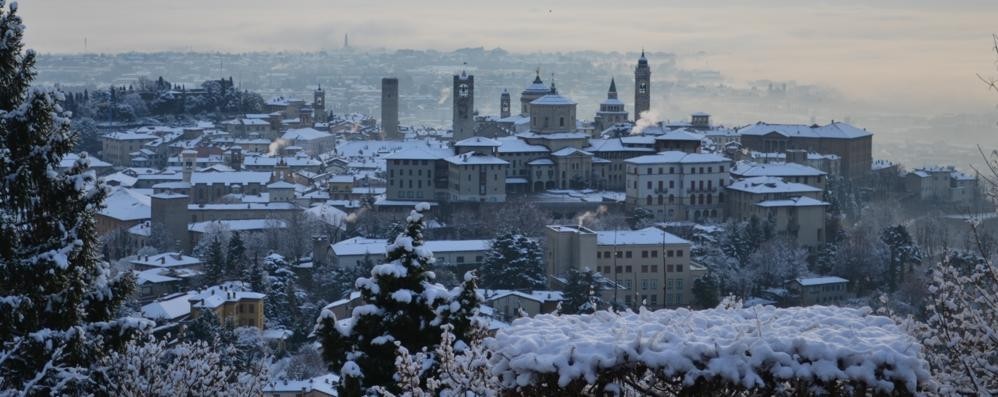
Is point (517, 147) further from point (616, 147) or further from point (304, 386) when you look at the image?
point (304, 386)

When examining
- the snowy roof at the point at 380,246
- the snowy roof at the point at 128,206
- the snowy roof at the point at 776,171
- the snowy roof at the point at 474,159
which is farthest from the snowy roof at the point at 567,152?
the snowy roof at the point at 128,206

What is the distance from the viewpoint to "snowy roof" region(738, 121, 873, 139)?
1399 inches

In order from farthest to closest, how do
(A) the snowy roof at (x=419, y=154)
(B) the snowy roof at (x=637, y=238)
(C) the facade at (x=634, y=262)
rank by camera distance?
(A) the snowy roof at (x=419, y=154) < (B) the snowy roof at (x=637, y=238) < (C) the facade at (x=634, y=262)

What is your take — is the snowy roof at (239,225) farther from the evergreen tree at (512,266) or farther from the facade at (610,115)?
the facade at (610,115)

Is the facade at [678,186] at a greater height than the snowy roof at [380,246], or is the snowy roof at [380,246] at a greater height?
the facade at [678,186]

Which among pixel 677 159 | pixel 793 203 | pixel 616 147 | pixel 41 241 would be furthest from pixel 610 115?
pixel 41 241

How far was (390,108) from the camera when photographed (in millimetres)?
51562

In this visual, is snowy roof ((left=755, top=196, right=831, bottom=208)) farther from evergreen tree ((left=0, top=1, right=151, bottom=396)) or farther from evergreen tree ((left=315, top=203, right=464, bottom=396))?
→ evergreen tree ((left=0, top=1, right=151, bottom=396))

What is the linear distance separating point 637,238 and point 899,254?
175 inches

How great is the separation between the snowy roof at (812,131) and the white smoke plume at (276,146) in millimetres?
13891

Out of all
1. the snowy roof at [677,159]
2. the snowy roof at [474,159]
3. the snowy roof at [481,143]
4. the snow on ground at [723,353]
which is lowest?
the snowy roof at [474,159]

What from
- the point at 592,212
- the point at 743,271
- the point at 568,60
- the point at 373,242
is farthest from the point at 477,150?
the point at 568,60

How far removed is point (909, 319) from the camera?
4.25m

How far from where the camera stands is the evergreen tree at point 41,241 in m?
4.94
